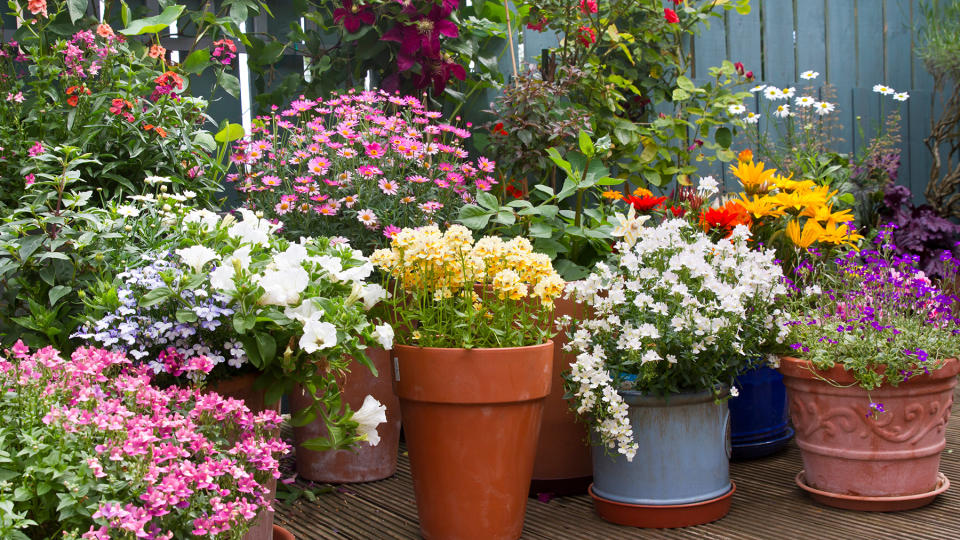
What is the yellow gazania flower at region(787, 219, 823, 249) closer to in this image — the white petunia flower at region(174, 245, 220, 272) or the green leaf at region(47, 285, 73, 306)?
the white petunia flower at region(174, 245, 220, 272)

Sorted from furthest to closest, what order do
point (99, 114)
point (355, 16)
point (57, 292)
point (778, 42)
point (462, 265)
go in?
point (778, 42) → point (355, 16) → point (99, 114) → point (462, 265) → point (57, 292)

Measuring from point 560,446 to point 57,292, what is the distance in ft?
4.16

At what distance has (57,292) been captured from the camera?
5.54ft

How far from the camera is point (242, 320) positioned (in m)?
1.52

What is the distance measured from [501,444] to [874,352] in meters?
0.91

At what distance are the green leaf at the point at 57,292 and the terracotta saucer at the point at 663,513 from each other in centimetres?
128

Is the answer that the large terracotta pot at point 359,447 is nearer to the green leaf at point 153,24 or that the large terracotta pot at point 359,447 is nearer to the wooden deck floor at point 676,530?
the wooden deck floor at point 676,530

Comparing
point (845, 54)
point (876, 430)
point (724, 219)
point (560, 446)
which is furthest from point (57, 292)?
point (845, 54)

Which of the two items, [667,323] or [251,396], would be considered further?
[667,323]

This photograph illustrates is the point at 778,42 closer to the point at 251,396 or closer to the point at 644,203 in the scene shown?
the point at 644,203

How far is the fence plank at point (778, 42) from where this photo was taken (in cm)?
405

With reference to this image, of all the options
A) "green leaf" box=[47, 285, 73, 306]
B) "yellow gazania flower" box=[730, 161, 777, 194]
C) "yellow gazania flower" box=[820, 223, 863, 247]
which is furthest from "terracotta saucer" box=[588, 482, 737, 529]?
"green leaf" box=[47, 285, 73, 306]

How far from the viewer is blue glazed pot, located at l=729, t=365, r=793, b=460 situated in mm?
2525

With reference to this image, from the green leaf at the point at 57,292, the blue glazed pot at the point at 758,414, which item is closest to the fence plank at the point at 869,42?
the blue glazed pot at the point at 758,414
